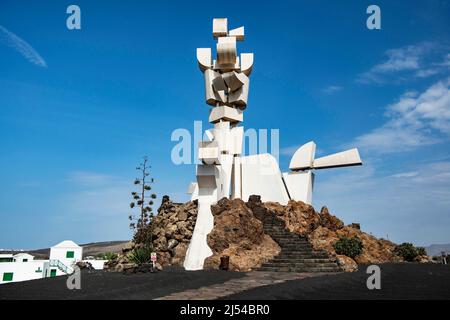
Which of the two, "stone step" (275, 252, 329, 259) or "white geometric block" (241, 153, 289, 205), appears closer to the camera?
"stone step" (275, 252, 329, 259)

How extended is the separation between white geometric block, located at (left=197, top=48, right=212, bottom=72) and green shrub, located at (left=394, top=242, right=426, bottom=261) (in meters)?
18.4

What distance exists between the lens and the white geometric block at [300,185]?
23484 mm

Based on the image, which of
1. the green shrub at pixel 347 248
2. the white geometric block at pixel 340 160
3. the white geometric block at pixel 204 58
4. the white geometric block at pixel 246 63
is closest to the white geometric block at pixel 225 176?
the white geometric block at pixel 340 160

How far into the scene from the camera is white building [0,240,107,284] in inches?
1174

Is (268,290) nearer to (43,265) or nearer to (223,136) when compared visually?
(223,136)

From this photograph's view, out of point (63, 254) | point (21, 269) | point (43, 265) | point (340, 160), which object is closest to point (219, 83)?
point (340, 160)

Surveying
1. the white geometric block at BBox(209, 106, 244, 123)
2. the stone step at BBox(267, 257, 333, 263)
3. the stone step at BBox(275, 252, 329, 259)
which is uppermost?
the white geometric block at BBox(209, 106, 244, 123)

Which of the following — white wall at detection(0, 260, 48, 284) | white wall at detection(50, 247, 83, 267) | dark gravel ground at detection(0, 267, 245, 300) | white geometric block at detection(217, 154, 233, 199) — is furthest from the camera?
white wall at detection(50, 247, 83, 267)

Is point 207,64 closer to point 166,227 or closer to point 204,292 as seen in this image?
point 166,227

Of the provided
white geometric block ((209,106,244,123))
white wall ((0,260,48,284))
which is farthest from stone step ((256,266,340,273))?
white wall ((0,260,48,284))

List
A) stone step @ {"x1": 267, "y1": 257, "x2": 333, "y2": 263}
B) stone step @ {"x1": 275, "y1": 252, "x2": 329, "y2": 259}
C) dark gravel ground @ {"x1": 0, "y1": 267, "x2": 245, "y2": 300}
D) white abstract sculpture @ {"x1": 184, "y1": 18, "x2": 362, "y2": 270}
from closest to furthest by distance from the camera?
dark gravel ground @ {"x1": 0, "y1": 267, "x2": 245, "y2": 300} → stone step @ {"x1": 267, "y1": 257, "x2": 333, "y2": 263} → stone step @ {"x1": 275, "y1": 252, "x2": 329, "y2": 259} → white abstract sculpture @ {"x1": 184, "y1": 18, "x2": 362, "y2": 270}

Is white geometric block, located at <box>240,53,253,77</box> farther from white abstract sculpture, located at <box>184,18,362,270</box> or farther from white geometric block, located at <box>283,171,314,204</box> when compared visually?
white geometric block, located at <box>283,171,314,204</box>

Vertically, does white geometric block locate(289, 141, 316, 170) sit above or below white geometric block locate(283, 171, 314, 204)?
above
